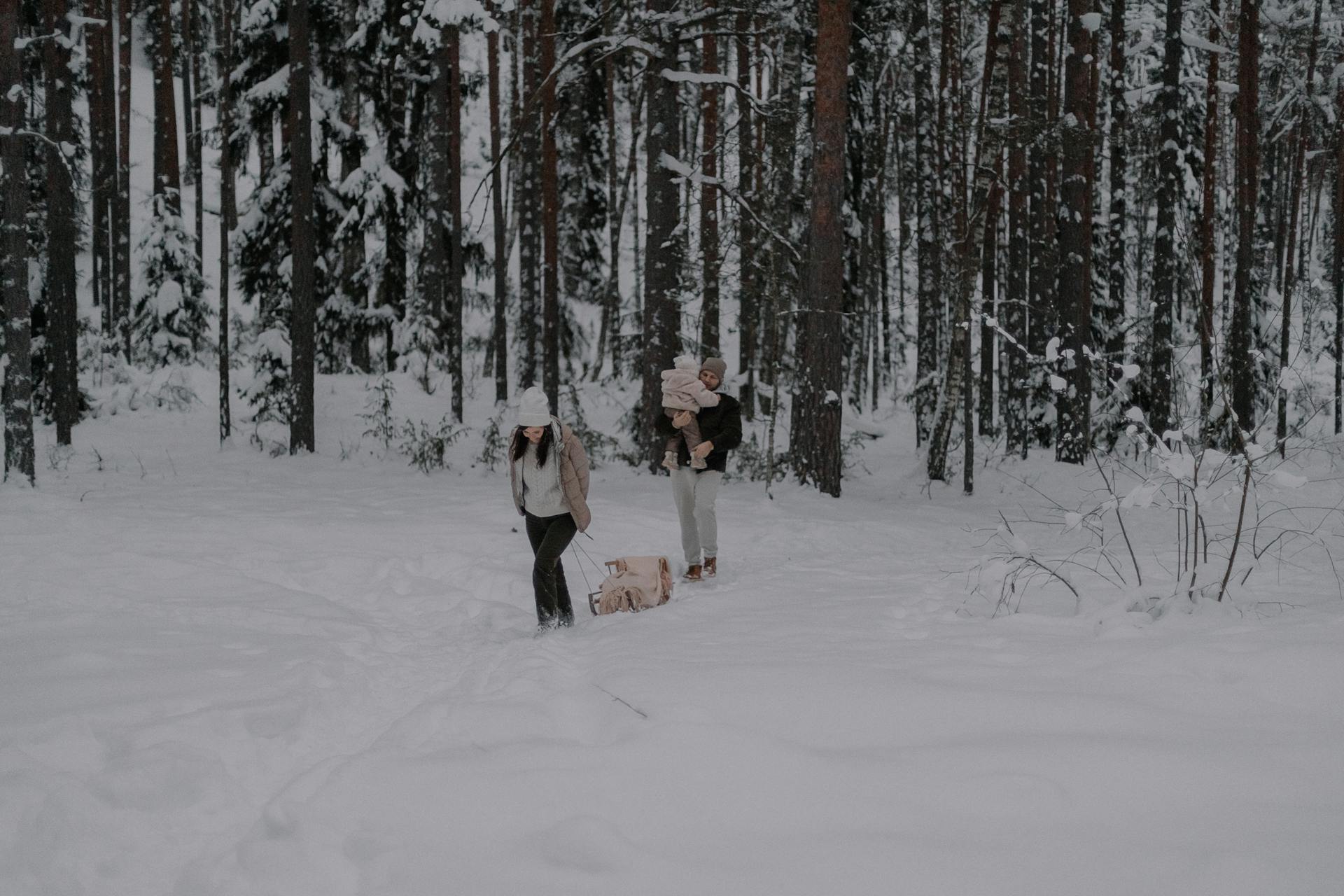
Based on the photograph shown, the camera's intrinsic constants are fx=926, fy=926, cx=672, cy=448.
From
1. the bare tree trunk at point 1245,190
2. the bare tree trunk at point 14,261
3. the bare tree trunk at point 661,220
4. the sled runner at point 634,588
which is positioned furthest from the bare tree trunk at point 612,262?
the sled runner at point 634,588

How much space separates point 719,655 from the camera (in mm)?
4973

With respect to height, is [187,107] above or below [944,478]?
above

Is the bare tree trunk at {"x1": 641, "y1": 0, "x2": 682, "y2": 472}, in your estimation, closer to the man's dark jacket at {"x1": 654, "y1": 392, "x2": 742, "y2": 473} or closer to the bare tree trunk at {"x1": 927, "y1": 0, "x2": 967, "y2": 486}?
the bare tree trunk at {"x1": 927, "y1": 0, "x2": 967, "y2": 486}

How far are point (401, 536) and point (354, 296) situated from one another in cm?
1360

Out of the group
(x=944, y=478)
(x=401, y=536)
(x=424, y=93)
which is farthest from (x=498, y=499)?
(x=424, y=93)

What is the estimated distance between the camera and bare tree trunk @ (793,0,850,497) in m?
11.6

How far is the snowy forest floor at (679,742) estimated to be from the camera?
2.79 metres

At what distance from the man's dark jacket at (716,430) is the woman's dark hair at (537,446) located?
4.98ft

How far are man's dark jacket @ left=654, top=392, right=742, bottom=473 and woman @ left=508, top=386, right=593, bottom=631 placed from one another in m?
1.39

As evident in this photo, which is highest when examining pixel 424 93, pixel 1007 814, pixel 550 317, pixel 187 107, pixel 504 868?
pixel 187 107

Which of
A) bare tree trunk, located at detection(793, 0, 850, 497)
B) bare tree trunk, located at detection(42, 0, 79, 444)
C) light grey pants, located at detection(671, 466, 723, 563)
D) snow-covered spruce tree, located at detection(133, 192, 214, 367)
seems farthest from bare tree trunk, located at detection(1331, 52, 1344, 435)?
snow-covered spruce tree, located at detection(133, 192, 214, 367)

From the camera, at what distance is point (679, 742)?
143 inches

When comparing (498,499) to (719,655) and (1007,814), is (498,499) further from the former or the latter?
(1007,814)

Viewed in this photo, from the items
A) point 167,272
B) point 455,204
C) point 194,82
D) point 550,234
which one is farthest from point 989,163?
point 194,82
